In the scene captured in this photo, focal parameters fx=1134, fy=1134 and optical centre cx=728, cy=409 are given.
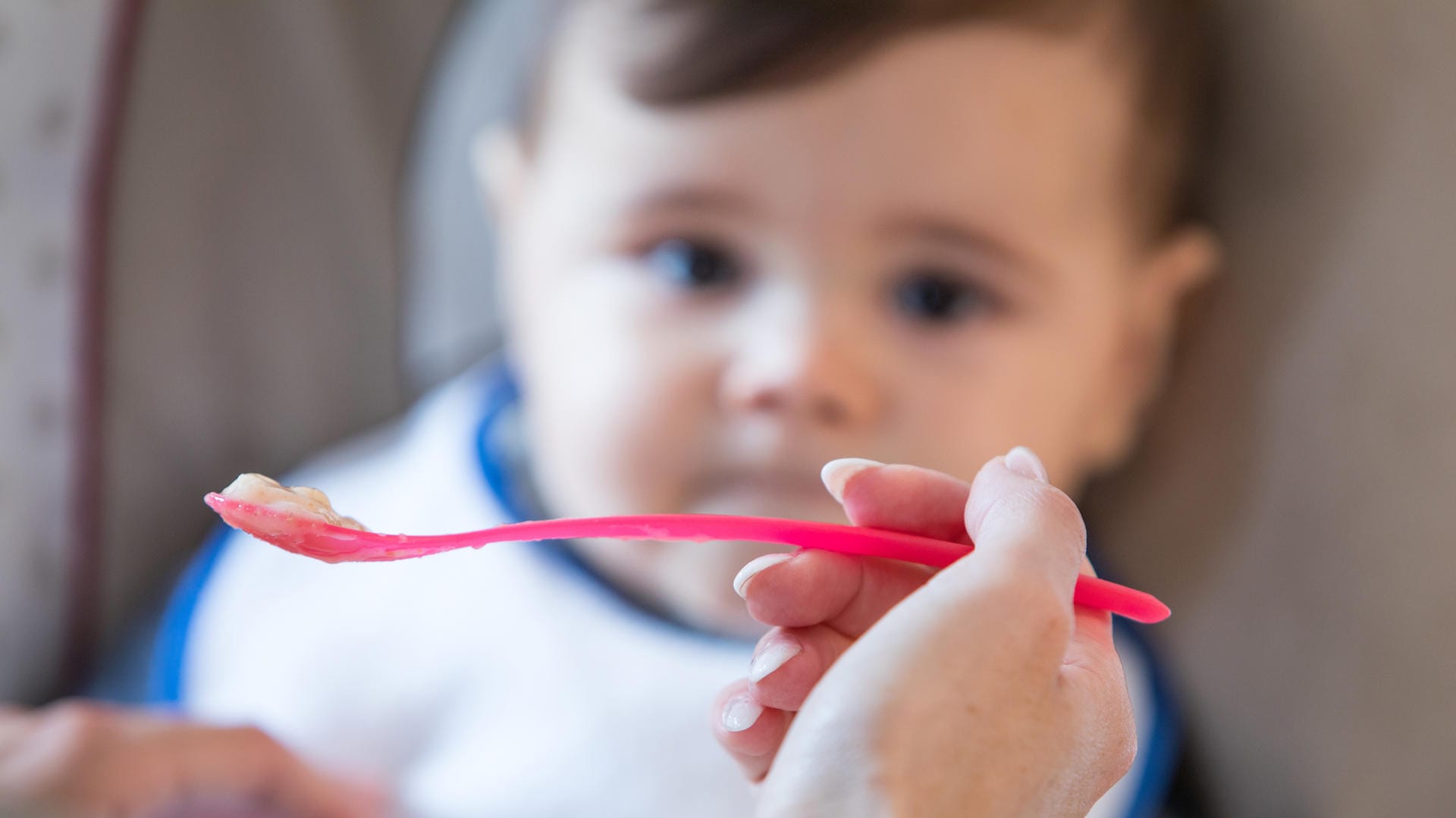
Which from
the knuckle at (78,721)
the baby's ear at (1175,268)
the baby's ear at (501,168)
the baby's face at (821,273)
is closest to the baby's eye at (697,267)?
the baby's face at (821,273)

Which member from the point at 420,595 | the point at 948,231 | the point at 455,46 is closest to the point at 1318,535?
the point at 948,231

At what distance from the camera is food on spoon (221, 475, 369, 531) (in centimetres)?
33

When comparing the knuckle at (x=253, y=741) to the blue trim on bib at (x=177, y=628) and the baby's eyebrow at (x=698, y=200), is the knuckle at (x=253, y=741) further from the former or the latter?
the baby's eyebrow at (x=698, y=200)

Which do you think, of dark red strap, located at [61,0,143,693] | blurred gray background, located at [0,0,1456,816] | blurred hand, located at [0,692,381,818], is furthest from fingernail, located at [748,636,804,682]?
dark red strap, located at [61,0,143,693]

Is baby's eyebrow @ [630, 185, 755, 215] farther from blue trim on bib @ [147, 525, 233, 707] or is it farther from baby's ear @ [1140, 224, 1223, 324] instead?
blue trim on bib @ [147, 525, 233, 707]

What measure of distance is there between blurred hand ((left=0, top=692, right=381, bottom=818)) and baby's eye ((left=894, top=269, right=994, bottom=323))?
16.6 inches

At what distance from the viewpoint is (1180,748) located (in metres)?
0.80

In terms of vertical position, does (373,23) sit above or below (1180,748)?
above

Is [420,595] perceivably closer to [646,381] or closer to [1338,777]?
[646,381]

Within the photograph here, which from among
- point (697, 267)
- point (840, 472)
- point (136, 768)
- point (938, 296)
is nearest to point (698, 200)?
point (697, 267)

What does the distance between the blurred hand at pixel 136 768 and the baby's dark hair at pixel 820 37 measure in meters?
0.41

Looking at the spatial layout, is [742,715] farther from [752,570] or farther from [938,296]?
[938,296]

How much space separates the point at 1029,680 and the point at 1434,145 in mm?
496

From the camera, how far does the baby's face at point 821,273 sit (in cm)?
60
